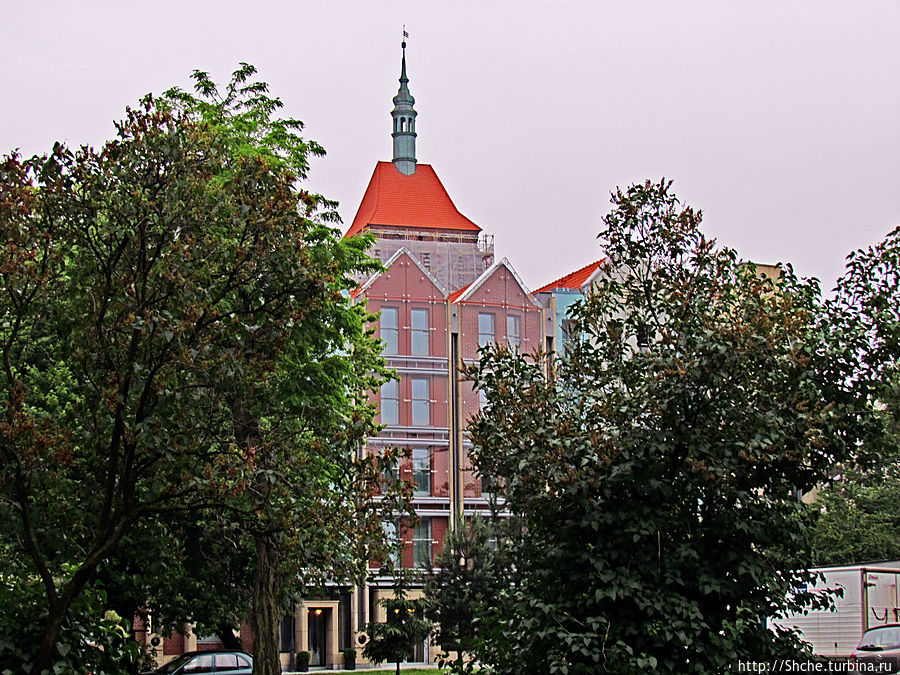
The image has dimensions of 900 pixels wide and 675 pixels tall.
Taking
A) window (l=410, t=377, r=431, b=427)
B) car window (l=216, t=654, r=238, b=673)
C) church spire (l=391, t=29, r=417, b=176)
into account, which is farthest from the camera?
church spire (l=391, t=29, r=417, b=176)

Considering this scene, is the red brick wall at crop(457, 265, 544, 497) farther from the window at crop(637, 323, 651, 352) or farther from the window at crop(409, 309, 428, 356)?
the window at crop(637, 323, 651, 352)

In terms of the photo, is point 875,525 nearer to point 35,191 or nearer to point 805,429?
point 805,429

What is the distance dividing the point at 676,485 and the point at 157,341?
195 inches

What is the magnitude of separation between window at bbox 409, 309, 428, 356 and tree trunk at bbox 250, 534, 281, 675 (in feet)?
109

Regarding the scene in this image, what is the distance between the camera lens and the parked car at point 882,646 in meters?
22.6

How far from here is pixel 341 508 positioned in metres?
10.7

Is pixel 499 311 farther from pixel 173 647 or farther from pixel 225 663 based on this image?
pixel 225 663

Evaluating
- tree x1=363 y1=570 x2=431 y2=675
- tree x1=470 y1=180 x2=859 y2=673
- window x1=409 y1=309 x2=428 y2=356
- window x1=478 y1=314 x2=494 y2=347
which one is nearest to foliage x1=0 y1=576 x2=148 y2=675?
tree x1=470 y1=180 x2=859 y2=673

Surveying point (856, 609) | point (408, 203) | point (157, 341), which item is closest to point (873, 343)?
point (157, 341)

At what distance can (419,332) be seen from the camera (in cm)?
5728

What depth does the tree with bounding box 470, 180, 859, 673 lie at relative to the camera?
10.6m

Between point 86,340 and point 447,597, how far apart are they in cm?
3275

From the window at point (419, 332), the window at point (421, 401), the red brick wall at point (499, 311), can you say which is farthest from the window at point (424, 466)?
the window at point (419, 332)

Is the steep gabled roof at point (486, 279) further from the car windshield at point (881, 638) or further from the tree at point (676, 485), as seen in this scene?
the tree at point (676, 485)
